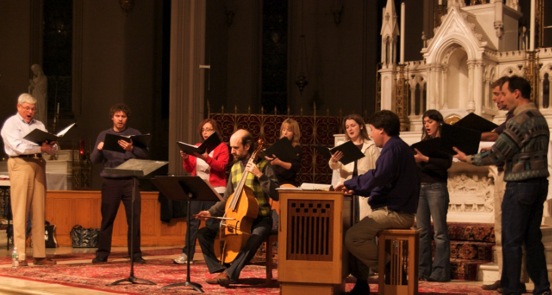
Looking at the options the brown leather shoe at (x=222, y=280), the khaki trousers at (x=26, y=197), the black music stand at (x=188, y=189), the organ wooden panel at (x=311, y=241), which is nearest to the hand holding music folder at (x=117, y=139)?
the khaki trousers at (x=26, y=197)

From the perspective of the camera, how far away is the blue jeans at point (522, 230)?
6.11 m

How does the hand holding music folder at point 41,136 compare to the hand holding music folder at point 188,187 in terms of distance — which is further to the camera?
the hand holding music folder at point 41,136

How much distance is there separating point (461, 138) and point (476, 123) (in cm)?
49

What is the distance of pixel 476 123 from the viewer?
6906mm

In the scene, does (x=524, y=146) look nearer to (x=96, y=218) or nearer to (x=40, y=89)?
(x=96, y=218)

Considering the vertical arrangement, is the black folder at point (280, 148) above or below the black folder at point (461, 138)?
below

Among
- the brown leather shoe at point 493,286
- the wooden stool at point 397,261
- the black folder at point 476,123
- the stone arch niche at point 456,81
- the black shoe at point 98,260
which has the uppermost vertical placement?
the stone arch niche at point 456,81

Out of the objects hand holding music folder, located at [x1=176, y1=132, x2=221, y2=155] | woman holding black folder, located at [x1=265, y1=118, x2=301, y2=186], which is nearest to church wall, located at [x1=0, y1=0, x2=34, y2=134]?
woman holding black folder, located at [x1=265, y1=118, x2=301, y2=186]

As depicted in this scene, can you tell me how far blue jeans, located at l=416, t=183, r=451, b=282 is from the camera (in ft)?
25.3

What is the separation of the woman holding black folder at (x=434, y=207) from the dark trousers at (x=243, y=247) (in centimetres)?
134

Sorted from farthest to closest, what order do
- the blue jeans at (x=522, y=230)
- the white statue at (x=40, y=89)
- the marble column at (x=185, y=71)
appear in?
the white statue at (x=40, y=89)
the marble column at (x=185, y=71)
the blue jeans at (x=522, y=230)

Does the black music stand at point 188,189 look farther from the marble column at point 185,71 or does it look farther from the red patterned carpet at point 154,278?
the marble column at point 185,71

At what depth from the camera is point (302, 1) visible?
60.3ft

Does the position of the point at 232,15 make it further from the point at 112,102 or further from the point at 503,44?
the point at 503,44
